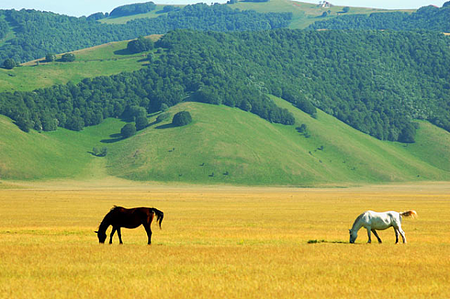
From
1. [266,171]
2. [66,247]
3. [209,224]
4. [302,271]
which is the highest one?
[302,271]

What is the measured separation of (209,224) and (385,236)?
47.8 ft

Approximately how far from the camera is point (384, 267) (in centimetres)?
2477

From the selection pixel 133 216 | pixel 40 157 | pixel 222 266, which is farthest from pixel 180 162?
pixel 222 266

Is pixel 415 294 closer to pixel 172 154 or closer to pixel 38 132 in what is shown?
pixel 172 154

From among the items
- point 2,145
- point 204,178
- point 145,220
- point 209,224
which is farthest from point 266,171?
point 145,220

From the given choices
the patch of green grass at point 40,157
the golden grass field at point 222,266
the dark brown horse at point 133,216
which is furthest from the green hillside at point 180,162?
the dark brown horse at point 133,216

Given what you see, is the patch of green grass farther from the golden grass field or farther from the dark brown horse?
the dark brown horse

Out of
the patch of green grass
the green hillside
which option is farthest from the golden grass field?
the green hillside

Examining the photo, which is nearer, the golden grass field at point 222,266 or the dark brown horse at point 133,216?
the golden grass field at point 222,266

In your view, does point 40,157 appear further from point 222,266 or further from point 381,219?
point 222,266

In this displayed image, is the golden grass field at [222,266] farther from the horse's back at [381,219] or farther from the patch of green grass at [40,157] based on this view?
the patch of green grass at [40,157]

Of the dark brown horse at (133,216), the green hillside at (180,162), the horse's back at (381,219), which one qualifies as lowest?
the green hillside at (180,162)

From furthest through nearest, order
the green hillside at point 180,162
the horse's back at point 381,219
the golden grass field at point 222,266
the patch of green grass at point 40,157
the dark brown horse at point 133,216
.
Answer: the green hillside at point 180,162 → the patch of green grass at point 40,157 → the horse's back at point 381,219 → the dark brown horse at point 133,216 → the golden grass field at point 222,266

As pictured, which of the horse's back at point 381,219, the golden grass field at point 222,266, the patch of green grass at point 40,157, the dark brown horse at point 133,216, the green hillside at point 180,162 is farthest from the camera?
the green hillside at point 180,162
